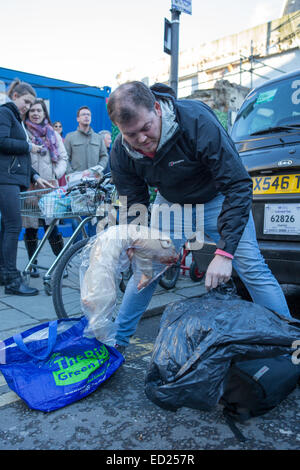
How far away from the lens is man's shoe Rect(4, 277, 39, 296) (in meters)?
4.07

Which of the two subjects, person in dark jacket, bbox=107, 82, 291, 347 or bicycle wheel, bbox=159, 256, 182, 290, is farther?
bicycle wheel, bbox=159, 256, 182, 290

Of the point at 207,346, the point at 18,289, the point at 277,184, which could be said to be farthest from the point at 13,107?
the point at 207,346

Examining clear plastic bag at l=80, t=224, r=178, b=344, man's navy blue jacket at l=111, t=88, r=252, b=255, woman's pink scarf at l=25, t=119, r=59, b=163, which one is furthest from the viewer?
woman's pink scarf at l=25, t=119, r=59, b=163

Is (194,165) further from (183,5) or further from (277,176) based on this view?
(183,5)

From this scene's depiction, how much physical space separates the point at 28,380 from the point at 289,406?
140 centimetres

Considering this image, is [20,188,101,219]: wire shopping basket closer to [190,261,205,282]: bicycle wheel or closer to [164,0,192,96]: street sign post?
[190,261,205,282]: bicycle wheel

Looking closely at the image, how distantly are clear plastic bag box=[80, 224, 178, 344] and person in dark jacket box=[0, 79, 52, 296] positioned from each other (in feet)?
6.12

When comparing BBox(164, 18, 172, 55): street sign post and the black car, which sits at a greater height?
BBox(164, 18, 172, 55): street sign post

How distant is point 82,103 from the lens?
799 centimetres

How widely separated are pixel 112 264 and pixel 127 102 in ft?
2.89

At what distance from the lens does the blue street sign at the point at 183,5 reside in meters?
5.82

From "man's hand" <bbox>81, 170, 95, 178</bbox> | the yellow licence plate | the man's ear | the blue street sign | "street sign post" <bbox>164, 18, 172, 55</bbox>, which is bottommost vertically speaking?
the yellow licence plate

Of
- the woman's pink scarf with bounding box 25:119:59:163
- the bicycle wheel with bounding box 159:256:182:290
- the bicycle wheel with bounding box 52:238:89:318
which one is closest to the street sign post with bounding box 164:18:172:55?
the woman's pink scarf with bounding box 25:119:59:163

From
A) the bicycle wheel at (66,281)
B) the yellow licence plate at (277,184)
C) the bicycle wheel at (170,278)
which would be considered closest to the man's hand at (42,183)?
the bicycle wheel at (66,281)
